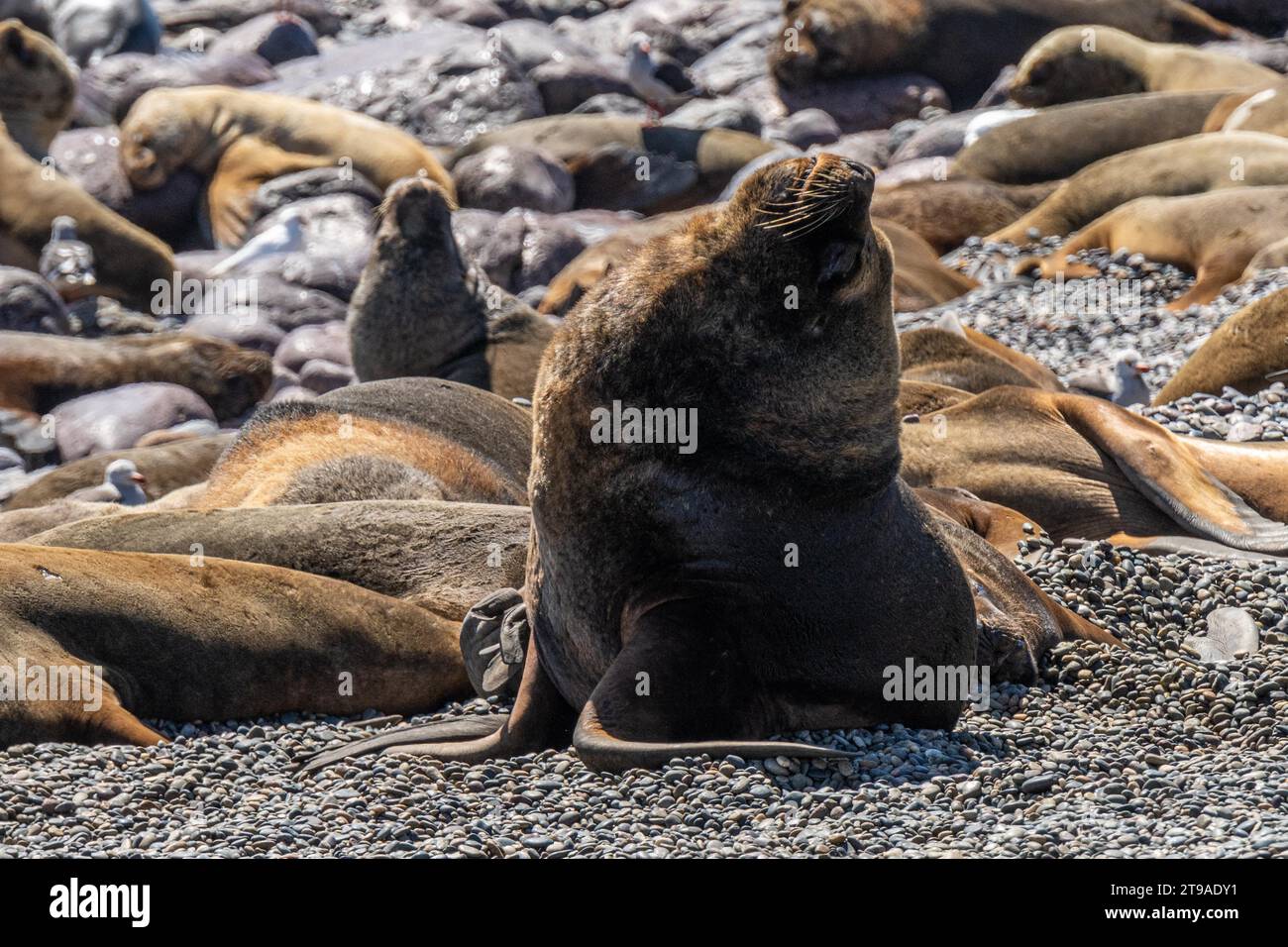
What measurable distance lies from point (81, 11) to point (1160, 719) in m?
25.9

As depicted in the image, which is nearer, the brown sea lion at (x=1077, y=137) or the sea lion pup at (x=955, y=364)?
the sea lion pup at (x=955, y=364)

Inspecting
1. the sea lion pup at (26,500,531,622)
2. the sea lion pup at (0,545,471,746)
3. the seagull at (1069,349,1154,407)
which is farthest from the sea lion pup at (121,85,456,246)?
the sea lion pup at (0,545,471,746)

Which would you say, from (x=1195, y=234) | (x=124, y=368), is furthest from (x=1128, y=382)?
(x=124, y=368)

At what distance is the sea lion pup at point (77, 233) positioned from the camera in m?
16.9

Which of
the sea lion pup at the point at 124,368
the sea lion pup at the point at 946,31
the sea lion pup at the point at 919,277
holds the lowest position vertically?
the sea lion pup at the point at 124,368

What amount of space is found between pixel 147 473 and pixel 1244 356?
6.00 metres

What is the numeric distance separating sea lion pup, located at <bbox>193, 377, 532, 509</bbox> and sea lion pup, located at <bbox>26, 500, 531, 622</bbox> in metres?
0.57

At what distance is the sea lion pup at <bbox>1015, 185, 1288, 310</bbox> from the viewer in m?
12.7

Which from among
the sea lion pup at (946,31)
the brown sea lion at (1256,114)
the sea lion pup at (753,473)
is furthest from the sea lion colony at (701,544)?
the sea lion pup at (946,31)

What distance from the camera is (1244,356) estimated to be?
9.23 metres

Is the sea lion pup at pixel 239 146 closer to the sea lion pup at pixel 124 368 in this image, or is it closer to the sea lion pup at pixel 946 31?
the sea lion pup at pixel 946 31

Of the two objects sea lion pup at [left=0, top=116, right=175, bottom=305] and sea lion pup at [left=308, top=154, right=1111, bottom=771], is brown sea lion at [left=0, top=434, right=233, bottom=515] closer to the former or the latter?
sea lion pup at [left=308, top=154, right=1111, bottom=771]

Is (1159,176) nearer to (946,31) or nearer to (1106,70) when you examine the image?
(1106,70)

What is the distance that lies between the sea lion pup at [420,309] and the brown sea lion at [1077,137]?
27.1 ft
